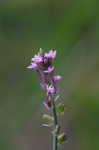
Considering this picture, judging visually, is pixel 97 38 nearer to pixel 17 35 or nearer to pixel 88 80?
pixel 88 80

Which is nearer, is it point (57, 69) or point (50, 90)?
point (50, 90)

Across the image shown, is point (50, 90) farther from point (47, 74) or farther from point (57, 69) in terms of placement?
point (57, 69)

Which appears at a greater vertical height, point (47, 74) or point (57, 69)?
point (57, 69)

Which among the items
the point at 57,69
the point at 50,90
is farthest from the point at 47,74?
the point at 57,69

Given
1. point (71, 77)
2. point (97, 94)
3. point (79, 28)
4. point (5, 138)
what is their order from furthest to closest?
point (79, 28) < point (71, 77) < point (97, 94) < point (5, 138)

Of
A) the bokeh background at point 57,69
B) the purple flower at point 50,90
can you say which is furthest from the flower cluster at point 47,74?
the bokeh background at point 57,69

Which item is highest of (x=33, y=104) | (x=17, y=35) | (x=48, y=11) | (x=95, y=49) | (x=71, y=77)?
(x=48, y=11)

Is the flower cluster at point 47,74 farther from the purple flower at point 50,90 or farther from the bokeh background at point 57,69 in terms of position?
the bokeh background at point 57,69

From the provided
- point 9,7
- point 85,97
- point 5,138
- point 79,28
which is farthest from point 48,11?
point 5,138
